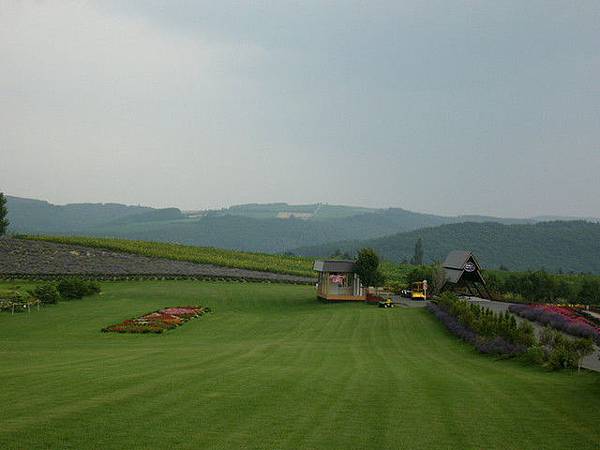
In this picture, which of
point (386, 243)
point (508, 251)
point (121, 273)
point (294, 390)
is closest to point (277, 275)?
point (121, 273)

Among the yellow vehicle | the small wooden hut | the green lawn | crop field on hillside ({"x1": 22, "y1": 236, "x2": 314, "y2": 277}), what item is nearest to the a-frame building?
the yellow vehicle

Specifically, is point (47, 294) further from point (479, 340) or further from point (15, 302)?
point (479, 340)

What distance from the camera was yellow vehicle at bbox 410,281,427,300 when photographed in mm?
39250

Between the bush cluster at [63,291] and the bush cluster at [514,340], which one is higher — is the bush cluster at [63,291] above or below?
below

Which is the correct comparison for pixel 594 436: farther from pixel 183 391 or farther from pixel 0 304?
pixel 0 304

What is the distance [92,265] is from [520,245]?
85344 millimetres

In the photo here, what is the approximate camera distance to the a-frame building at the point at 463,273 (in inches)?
1501

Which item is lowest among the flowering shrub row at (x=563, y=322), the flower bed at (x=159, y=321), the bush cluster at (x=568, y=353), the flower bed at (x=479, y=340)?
the flower bed at (x=159, y=321)

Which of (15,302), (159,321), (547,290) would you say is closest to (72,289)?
(15,302)

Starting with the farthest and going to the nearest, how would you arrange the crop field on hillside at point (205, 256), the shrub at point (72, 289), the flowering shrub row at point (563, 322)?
the crop field on hillside at point (205, 256), the shrub at point (72, 289), the flowering shrub row at point (563, 322)

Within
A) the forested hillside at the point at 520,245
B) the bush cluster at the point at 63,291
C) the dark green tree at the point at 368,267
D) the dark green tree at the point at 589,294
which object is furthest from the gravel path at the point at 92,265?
the forested hillside at the point at 520,245

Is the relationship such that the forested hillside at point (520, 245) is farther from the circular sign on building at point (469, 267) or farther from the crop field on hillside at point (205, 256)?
the circular sign on building at point (469, 267)

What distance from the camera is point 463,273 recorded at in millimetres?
38625

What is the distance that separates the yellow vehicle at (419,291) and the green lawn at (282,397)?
19.2 m
